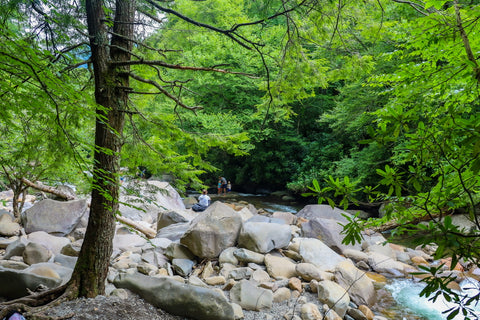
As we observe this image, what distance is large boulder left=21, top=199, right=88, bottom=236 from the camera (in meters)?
7.30

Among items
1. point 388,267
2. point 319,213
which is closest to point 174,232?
point 388,267

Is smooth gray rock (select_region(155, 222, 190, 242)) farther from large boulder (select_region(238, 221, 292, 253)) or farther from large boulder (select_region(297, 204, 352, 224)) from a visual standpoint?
large boulder (select_region(297, 204, 352, 224))

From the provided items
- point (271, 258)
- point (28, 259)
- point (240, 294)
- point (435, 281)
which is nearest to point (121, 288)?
point (240, 294)

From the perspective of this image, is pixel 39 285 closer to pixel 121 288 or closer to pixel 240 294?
pixel 121 288

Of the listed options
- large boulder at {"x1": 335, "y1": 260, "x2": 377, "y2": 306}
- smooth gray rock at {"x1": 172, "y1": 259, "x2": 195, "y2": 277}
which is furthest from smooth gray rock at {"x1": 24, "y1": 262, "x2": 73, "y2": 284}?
large boulder at {"x1": 335, "y1": 260, "x2": 377, "y2": 306}

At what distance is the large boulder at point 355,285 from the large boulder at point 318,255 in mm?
338

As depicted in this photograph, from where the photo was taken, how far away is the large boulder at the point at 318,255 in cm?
612

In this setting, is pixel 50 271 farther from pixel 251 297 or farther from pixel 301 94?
pixel 301 94

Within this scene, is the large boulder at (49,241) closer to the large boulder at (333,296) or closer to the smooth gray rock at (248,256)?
the smooth gray rock at (248,256)

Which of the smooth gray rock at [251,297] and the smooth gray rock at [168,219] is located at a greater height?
the smooth gray rock at [168,219]

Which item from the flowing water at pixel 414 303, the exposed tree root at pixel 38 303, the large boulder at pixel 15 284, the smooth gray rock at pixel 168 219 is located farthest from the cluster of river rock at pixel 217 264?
the exposed tree root at pixel 38 303

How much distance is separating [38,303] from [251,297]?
2741mm

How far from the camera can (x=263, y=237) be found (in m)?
6.29

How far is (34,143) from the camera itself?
312cm
